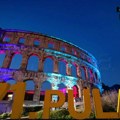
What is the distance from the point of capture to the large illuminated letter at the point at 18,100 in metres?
7.34

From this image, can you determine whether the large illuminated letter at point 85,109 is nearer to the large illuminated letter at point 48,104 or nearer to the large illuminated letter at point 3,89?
the large illuminated letter at point 48,104

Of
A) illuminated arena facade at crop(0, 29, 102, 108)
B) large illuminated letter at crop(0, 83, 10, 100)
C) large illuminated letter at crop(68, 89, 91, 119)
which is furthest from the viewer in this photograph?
illuminated arena facade at crop(0, 29, 102, 108)

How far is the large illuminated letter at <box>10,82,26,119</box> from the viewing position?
7.34 metres

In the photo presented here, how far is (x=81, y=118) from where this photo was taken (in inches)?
295

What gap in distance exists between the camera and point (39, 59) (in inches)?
1034

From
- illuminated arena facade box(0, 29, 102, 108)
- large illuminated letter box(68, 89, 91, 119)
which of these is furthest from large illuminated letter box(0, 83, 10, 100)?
illuminated arena facade box(0, 29, 102, 108)

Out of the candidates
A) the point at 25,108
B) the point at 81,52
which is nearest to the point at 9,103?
the point at 25,108

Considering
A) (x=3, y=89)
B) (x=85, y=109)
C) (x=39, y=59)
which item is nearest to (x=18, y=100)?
(x=3, y=89)

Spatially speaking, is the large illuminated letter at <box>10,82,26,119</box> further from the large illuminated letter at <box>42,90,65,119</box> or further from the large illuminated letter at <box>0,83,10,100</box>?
the large illuminated letter at <box>42,90,65,119</box>

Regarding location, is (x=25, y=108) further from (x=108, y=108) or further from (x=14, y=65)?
(x=14, y=65)

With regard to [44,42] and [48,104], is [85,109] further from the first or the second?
[44,42]

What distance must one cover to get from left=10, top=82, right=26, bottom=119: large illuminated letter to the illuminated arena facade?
1448 centimetres

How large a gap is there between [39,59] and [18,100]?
61.5 feet

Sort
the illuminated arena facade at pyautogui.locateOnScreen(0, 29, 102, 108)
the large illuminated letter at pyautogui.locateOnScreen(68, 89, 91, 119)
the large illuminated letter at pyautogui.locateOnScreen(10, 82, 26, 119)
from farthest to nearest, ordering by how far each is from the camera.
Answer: the illuminated arena facade at pyautogui.locateOnScreen(0, 29, 102, 108) → the large illuminated letter at pyautogui.locateOnScreen(68, 89, 91, 119) → the large illuminated letter at pyautogui.locateOnScreen(10, 82, 26, 119)
